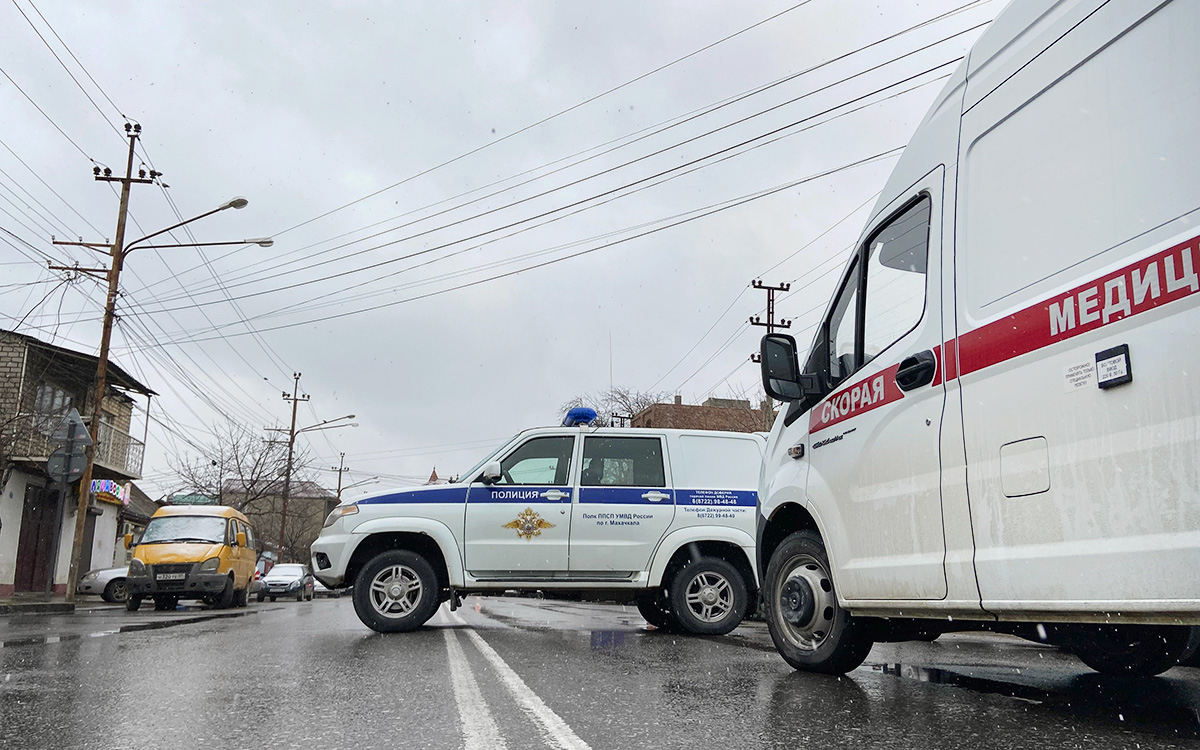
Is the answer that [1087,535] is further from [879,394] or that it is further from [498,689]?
[498,689]

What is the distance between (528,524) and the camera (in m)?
8.41

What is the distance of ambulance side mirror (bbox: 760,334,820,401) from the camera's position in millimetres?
5047

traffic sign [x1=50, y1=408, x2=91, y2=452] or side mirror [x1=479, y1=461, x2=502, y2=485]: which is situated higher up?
traffic sign [x1=50, y1=408, x2=91, y2=452]

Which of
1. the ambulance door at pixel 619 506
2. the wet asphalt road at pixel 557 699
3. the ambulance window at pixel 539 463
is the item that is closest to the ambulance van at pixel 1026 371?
the wet asphalt road at pixel 557 699

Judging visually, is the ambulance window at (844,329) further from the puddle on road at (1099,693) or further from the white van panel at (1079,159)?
the puddle on road at (1099,693)

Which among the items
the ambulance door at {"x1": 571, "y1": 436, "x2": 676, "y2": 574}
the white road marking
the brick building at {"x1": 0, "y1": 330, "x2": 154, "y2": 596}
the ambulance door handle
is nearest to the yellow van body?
the brick building at {"x1": 0, "y1": 330, "x2": 154, "y2": 596}

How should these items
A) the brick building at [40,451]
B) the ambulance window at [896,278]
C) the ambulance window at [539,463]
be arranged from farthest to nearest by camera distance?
the brick building at [40,451]
the ambulance window at [539,463]
the ambulance window at [896,278]

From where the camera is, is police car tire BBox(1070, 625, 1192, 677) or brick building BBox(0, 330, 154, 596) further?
brick building BBox(0, 330, 154, 596)

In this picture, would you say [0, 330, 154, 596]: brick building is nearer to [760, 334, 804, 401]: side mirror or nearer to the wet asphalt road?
the wet asphalt road

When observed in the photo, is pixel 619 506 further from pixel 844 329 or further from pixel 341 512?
pixel 844 329

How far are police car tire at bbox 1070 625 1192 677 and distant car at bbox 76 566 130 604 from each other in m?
20.1

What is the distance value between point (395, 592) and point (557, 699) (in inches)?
166

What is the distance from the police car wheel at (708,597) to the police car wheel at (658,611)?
27 centimetres

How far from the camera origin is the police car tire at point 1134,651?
4.23 metres
